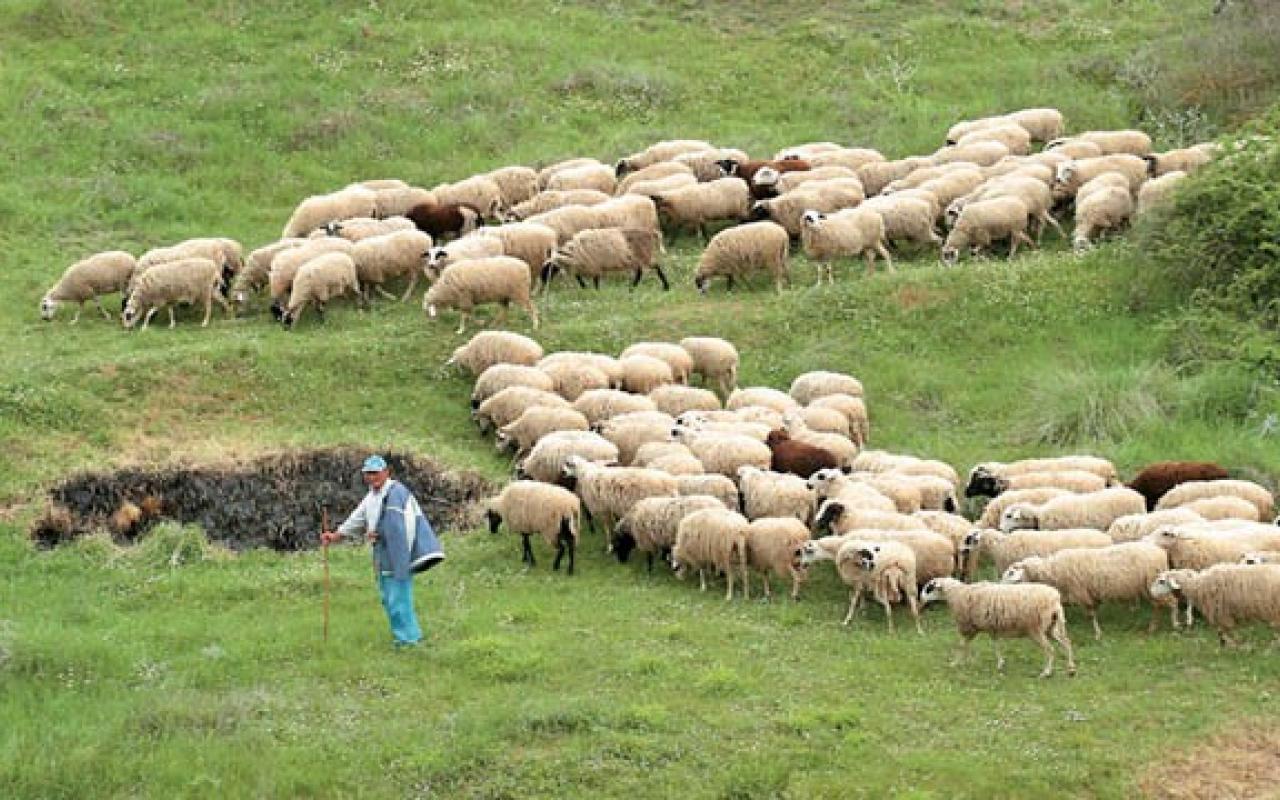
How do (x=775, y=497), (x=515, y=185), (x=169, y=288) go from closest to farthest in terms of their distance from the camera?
(x=775, y=497)
(x=169, y=288)
(x=515, y=185)

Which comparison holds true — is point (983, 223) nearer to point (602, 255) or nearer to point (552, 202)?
point (602, 255)

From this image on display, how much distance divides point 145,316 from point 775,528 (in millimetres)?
11252

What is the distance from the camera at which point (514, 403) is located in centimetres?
2197

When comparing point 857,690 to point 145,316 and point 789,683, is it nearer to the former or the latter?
point 789,683

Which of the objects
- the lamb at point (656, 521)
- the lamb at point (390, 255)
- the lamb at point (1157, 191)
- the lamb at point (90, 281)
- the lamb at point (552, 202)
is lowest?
the lamb at point (656, 521)

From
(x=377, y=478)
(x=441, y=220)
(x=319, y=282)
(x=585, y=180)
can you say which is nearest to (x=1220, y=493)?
(x=377, y=478)

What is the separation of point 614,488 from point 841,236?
781cm

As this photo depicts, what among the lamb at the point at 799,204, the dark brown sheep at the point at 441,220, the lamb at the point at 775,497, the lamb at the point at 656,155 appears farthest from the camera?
the lamb at the point at 656,155

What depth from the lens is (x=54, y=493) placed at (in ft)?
65.6

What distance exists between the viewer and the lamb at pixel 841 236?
25.7 meters

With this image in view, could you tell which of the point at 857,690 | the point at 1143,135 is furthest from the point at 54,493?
the point at 1143,135

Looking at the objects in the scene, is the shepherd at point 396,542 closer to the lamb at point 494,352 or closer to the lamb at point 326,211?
the lamb at point 494,352

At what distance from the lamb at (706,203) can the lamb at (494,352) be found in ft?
16.6

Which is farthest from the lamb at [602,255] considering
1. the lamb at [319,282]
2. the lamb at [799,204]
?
the lamb at [319,282]
